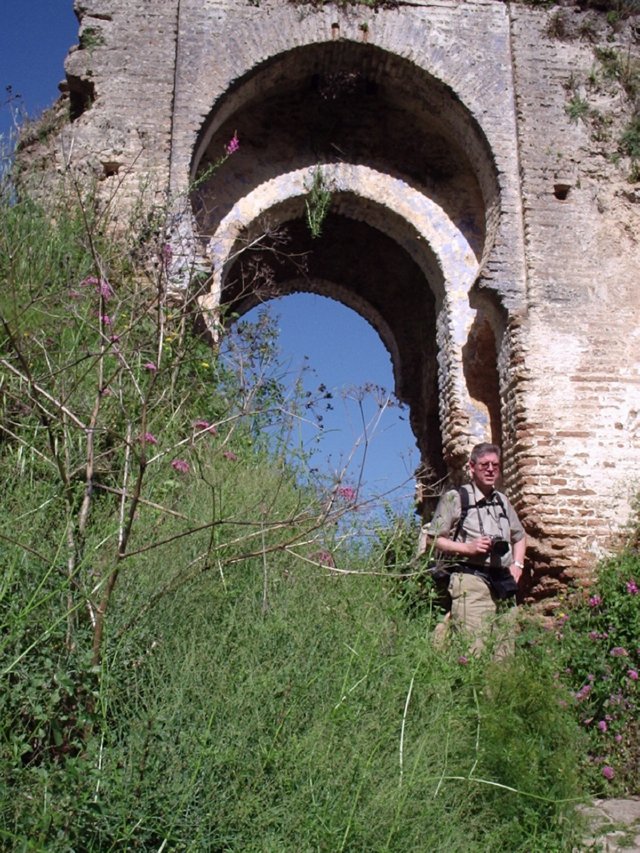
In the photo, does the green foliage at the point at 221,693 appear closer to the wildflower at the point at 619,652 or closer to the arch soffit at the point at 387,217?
the wildflower at the point at 619,652

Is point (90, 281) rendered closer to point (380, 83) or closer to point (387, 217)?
point (387, 217)

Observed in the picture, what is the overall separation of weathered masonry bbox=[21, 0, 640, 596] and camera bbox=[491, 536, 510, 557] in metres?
1.79

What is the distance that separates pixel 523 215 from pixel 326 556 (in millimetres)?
4684

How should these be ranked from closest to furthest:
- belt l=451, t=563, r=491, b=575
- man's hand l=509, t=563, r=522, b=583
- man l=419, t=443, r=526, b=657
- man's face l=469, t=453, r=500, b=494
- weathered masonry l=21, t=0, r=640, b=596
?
man l=419, t=443, r=526, b=657 → belt l=451, t=563, r=491, b=575 → man's hand l=509, t=563, r=522, b=583 → man's face l=469, t=453, r=500, b=494 → weathered masonry l=21, t=0, r=640, b=596

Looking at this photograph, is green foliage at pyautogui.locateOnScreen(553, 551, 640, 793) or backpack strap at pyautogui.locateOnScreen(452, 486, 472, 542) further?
backpack strap at pyautogui.locateOnScreen(452, 486, 472, 542)

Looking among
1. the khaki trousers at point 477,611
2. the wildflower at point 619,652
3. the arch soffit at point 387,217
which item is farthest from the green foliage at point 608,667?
the arch soffit at point 387,217

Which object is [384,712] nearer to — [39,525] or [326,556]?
[326,556]

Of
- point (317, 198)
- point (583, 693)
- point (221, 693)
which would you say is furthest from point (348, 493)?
point (317, 198)

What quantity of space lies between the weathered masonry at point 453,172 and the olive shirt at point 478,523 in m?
1.57

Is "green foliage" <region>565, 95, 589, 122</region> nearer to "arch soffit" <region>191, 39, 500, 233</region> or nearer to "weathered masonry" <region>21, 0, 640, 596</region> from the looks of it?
"weathered masonry" <region>21, 0, 640, 596</region>

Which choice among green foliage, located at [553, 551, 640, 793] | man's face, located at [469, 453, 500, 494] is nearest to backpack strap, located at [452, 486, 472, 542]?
man's face, located at [469, 453, 500, 494]

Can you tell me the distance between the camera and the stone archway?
307 inches

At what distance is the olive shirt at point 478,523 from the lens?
15.5 ft

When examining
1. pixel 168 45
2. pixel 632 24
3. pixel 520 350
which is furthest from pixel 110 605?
pixel 632 24
